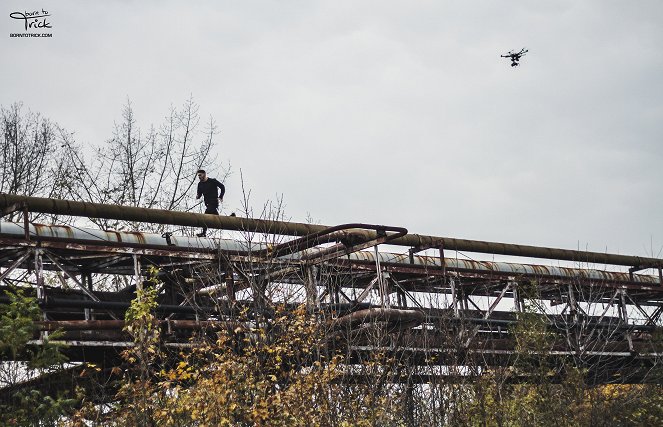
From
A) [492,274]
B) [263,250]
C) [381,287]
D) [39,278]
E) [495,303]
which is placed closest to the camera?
[39,278]

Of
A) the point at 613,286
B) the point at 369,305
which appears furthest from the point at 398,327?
the point at 613,286

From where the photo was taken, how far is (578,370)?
1936 centimetres

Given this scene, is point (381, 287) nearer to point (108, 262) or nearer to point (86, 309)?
point (108, 262)

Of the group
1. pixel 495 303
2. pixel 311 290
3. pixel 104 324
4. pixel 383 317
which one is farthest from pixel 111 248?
pixel 495 303

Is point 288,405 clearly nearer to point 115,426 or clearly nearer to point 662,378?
point 115,426

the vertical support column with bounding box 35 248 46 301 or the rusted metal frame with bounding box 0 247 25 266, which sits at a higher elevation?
the rusted metal frame with bounding box 0 247 25 266

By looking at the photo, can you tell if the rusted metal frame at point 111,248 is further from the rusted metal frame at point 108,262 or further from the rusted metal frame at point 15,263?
the rusted metal frame at point 108,262

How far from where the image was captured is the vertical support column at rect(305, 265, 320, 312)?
16375mm

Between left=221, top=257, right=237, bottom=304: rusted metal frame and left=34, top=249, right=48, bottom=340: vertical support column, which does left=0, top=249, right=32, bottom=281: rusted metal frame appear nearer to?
left=34, top=249, right=48, bottom=340: vertical support column

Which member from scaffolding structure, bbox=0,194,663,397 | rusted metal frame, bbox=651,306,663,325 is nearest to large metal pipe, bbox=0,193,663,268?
scaffolding structure, bbox=0,194,663,397

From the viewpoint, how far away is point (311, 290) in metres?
16.6

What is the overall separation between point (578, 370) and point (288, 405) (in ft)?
23.8

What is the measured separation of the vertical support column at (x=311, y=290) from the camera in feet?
53.7

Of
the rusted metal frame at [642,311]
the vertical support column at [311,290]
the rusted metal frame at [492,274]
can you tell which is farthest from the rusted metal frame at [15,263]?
the rusted metal frame at [642,311]
